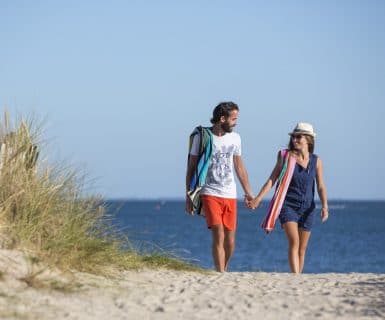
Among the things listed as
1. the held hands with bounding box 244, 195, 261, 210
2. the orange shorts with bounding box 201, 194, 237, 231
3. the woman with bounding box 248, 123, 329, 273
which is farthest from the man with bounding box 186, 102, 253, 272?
the woman with bounding box 248, 123, 329, 273

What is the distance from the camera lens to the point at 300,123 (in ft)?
33.3

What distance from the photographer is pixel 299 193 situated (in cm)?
1002

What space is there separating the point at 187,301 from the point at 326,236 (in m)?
70.7

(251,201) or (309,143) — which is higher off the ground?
(309,143)

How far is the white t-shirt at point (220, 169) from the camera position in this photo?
987 cm

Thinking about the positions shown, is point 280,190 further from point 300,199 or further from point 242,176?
point 242,176

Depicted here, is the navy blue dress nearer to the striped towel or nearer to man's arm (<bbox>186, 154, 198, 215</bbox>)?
the striped towel

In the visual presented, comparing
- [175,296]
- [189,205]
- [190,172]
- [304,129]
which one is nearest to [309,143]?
[304,129]

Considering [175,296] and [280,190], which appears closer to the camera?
[175,296]

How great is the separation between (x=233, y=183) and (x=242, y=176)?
9.3 inches

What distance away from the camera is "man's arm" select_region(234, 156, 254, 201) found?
1011 cm

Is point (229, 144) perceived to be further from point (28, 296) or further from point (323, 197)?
point (28, 296)

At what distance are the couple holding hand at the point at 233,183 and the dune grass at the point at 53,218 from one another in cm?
70

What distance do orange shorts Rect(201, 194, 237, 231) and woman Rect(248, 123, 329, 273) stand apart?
10.9 inches
